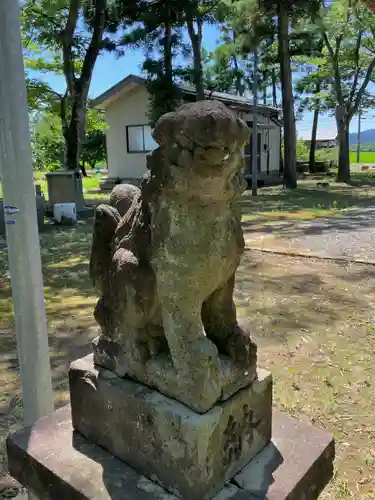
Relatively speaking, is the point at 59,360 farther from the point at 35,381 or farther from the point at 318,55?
the point at 318,55

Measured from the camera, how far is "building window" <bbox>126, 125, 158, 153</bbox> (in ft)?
59.2

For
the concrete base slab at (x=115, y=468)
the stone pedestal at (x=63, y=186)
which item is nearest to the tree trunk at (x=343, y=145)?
the stone pedestal at (x=63, y=186)

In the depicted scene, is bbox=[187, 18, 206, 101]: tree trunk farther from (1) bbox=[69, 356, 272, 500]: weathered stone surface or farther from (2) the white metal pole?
(1) bbox=[69, 356, 272, 500]: weathered stone surface

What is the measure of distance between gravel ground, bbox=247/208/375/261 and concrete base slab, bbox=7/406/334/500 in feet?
14.7

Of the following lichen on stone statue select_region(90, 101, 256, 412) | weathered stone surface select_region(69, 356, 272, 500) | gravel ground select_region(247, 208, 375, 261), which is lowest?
gravel ground select_region(247, 208, 375, 261)

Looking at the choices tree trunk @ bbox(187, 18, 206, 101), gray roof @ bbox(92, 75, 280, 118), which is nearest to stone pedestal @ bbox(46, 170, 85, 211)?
tree trunk @ bbox(187, 18, 206, 101)

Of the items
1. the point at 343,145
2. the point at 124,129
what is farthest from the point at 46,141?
the point at 343,145

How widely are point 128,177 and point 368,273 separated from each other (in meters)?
14.3

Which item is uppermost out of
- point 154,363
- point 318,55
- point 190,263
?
point 318,55

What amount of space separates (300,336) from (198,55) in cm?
1231

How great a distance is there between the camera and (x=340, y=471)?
2172 millimetres

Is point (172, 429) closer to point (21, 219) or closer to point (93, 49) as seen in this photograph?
point (21, 219)

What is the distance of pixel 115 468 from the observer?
5.04ft

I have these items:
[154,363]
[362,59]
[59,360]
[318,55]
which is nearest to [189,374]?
[154,363]
